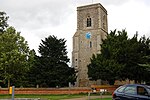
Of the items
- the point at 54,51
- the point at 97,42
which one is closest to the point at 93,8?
the point at 97,42

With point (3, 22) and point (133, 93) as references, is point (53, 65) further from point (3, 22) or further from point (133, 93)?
point (133, 93)

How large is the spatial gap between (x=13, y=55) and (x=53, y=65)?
12.0 metres

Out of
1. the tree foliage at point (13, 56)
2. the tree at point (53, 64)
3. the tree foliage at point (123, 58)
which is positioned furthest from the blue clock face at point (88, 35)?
the tree foliage at point (13, 56)

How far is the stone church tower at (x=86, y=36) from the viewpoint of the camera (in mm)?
64375

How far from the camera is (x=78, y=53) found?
65688 mm

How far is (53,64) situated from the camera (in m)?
48.3

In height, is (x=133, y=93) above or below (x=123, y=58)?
below

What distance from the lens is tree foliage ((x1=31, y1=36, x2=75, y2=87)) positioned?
155ft

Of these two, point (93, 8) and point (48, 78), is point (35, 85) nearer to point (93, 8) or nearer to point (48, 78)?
point (48, 78)

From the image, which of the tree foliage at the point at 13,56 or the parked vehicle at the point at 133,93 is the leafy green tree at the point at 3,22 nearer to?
the tree foliage at the point at 13,56

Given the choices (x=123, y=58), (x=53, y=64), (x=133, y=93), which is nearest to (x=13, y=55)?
(x=53, y=64)

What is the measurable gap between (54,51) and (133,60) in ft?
54.9

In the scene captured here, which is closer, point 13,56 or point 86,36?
point 13,56

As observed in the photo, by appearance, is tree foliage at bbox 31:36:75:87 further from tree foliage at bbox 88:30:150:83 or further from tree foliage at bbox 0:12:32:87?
tree foliage at bbox 88:30:150:83
